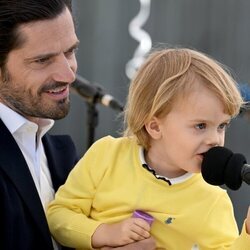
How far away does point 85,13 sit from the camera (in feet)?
14.5

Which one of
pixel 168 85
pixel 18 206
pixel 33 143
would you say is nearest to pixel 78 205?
pixel 18 206

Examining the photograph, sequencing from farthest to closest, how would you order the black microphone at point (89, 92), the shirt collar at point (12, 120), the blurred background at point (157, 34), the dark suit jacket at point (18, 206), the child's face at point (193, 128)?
the blurred background at point (157, 34), the black microphone at point (89, 92), the shirt collar at point (12, 120), the dark suit jacket at point (18, 206), the child's face at point (193, 128)

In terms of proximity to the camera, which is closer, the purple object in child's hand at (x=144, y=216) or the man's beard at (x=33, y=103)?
the purple object in child's hand at (x=144, y=216)

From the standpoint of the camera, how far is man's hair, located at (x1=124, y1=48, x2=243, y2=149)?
1.76 metres

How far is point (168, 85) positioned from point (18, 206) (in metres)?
0.46

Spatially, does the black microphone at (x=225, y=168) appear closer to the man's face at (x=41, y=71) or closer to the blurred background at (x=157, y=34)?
the man's face at (x=41, y=71)

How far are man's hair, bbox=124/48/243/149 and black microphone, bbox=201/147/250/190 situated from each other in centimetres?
17

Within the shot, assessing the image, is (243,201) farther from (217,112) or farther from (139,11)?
(217,112)

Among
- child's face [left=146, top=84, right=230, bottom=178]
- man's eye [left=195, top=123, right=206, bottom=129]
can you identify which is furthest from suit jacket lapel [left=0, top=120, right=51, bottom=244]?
man's eye [left=195, top=123, right=206, bottom=129]

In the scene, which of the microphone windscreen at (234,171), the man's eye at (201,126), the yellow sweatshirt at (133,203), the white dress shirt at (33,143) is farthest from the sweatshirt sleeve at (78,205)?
the microphone windscreen at (234,171)

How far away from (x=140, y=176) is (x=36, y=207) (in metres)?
0.27

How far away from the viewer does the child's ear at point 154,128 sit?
183 cm

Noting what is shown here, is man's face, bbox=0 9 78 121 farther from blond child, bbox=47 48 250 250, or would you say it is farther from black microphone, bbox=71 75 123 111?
black microphone, bbox=71 75 123 111

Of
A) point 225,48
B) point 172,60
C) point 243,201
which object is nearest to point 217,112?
point 172,60
